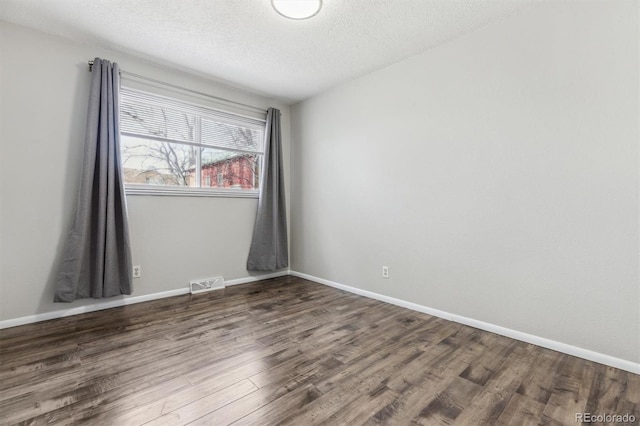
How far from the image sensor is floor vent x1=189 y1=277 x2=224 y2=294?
3.38 m

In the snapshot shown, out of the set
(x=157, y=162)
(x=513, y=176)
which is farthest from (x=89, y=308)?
(x=513, y=176)

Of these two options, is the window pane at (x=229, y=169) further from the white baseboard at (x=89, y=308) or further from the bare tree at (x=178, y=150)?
the white baseboard at (x=89, y=308)

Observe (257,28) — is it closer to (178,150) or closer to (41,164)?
(178,150)

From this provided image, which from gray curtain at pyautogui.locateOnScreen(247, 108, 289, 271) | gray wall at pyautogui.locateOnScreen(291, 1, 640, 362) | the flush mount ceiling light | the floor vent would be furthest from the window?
the flush mount ceiling light

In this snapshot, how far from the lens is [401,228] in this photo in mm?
2967

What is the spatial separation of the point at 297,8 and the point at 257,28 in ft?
1.56

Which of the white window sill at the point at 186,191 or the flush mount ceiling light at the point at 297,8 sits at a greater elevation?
the flush mount ceiling light at the point at 297,8

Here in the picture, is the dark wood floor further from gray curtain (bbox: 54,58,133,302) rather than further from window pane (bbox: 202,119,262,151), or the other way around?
window pane (bbox: 202,119,262,151)

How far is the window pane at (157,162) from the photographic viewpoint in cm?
301

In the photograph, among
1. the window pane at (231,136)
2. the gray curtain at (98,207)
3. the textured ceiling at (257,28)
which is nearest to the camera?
the textured ceiling at (257,28)

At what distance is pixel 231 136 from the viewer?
3.76m

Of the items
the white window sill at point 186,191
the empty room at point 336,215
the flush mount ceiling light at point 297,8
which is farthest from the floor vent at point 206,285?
the flush mount ceiling light at point 297,8

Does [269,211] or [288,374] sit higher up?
[269,211]

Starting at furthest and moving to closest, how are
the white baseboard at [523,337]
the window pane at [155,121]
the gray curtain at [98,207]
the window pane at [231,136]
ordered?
the window pane at [231,136], the window pane at [155,121], the gray curtain at [98,207], the white baseboard at [523,337]
